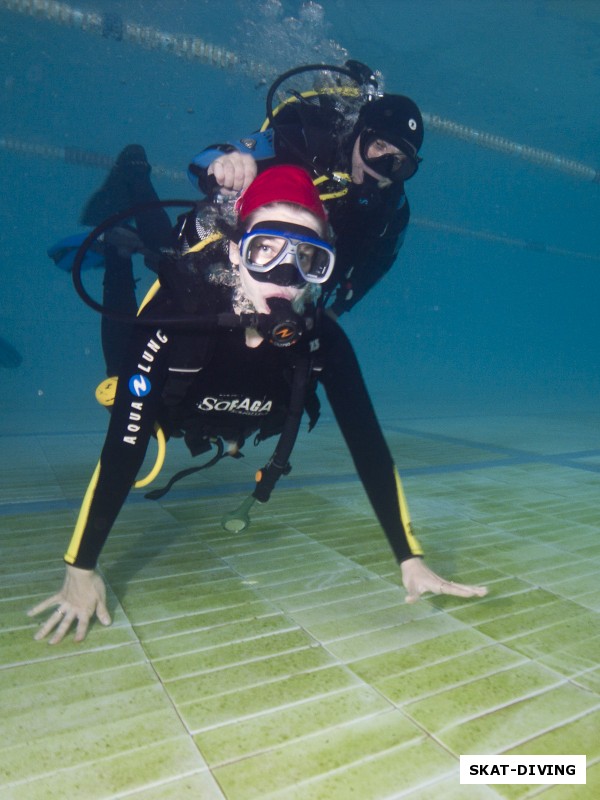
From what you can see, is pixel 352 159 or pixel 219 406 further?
pixel 352 159

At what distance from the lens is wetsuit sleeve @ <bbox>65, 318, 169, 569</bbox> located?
1.94m

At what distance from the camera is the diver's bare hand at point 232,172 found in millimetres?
2658

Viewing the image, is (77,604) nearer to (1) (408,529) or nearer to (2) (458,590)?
(1) (408,529)

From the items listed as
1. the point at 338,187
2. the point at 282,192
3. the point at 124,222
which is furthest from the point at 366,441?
the point at 124,222

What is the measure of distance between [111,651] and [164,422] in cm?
97

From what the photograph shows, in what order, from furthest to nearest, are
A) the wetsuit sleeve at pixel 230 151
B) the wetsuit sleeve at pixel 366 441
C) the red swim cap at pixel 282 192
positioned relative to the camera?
the wetsuit sleeve at pixel 230 151 < the wetsuit sleeve at pixel 366 441 < the red swim cap at pixel 282 192

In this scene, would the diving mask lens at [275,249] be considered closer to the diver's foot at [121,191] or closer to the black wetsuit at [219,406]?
the black wetsuit at [219,406]

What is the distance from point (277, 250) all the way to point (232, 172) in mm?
885

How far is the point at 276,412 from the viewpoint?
102 inches

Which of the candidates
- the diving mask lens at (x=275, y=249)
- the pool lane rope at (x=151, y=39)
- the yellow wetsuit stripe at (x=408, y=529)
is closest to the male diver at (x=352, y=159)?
the diving mask lens at (x=275, y=249)

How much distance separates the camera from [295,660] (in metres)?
1.94

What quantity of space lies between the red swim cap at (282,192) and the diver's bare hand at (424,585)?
1.54 m

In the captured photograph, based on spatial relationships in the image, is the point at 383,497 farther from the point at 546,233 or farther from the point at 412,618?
the point at 546,233

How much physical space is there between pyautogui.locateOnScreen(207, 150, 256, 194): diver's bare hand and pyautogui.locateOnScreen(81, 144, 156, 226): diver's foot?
1832mm
